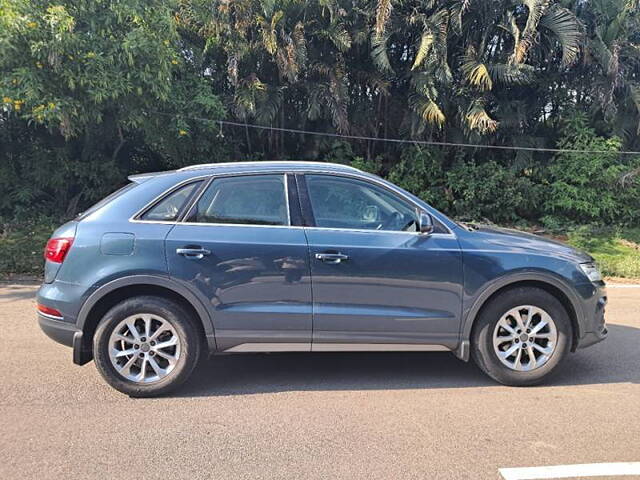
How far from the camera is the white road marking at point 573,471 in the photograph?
292 cm

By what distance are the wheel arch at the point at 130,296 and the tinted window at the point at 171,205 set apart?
488 mm

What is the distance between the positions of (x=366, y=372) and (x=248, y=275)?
143 centimetres

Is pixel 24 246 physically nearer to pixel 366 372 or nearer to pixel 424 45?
pixel 366 372

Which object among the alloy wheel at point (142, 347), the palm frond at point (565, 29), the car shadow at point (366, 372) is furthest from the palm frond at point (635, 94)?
the alloy wheel at point (142, 347)

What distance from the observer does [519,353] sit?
4172 mm

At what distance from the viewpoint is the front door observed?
3984 mm

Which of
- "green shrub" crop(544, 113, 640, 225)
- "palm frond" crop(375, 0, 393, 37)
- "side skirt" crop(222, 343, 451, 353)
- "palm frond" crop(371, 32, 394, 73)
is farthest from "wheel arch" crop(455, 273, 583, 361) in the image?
"green shrub" crop(544, 113, 640, 225)

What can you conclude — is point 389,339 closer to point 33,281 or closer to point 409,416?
point 409,416

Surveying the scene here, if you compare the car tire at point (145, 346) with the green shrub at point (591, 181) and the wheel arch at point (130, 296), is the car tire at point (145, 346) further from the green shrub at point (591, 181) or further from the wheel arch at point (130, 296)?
the green shrub at point (591, 181)

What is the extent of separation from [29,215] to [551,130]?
540 inches

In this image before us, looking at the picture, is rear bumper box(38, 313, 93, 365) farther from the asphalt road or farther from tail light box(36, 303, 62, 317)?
the asphalt road

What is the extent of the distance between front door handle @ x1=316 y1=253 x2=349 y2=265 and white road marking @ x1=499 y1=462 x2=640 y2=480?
1760mm

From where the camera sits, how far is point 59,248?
4008 mm

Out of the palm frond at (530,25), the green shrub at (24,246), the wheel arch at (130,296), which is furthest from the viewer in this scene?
the palm frond at (530,25)
